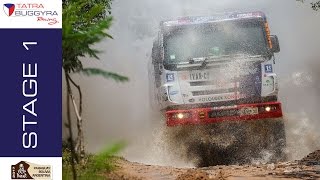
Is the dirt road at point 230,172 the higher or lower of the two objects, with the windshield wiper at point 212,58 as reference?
lower

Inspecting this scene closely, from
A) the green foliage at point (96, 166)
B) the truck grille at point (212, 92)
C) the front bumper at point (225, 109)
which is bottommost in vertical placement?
the green foliage at point (96, 166)

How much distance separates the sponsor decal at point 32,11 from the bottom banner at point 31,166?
143 centimetres

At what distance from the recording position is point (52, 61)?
5.94 m

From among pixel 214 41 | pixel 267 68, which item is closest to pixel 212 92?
pixel 214 41

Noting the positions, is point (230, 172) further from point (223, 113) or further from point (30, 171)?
point (30, 171)

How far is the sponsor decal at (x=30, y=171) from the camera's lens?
238 inches

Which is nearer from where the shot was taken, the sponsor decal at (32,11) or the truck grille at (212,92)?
the sponsor decal at (32,11)

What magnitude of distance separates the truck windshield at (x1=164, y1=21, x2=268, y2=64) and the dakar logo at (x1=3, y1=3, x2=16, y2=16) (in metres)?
4.62

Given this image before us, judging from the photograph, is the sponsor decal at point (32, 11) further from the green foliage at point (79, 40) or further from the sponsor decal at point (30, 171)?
the sponsor decal at point (30, 171)

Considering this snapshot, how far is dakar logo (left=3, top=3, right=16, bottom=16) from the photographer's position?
20.3 ft

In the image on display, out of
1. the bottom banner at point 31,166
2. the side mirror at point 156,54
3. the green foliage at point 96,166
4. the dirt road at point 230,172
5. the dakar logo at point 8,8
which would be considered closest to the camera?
the green foliage at point 96,166

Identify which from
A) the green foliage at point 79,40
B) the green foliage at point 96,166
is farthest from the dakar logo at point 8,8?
the green foliage at point 96,166

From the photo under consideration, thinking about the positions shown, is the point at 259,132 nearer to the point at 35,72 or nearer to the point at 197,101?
the point at 197,101

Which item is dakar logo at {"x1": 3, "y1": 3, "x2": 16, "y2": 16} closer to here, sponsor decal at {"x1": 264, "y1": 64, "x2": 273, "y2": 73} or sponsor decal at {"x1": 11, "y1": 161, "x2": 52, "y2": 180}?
sponsor decal at {"x1": 11, "y1": 161, "x2": 52, "y2": 180}
